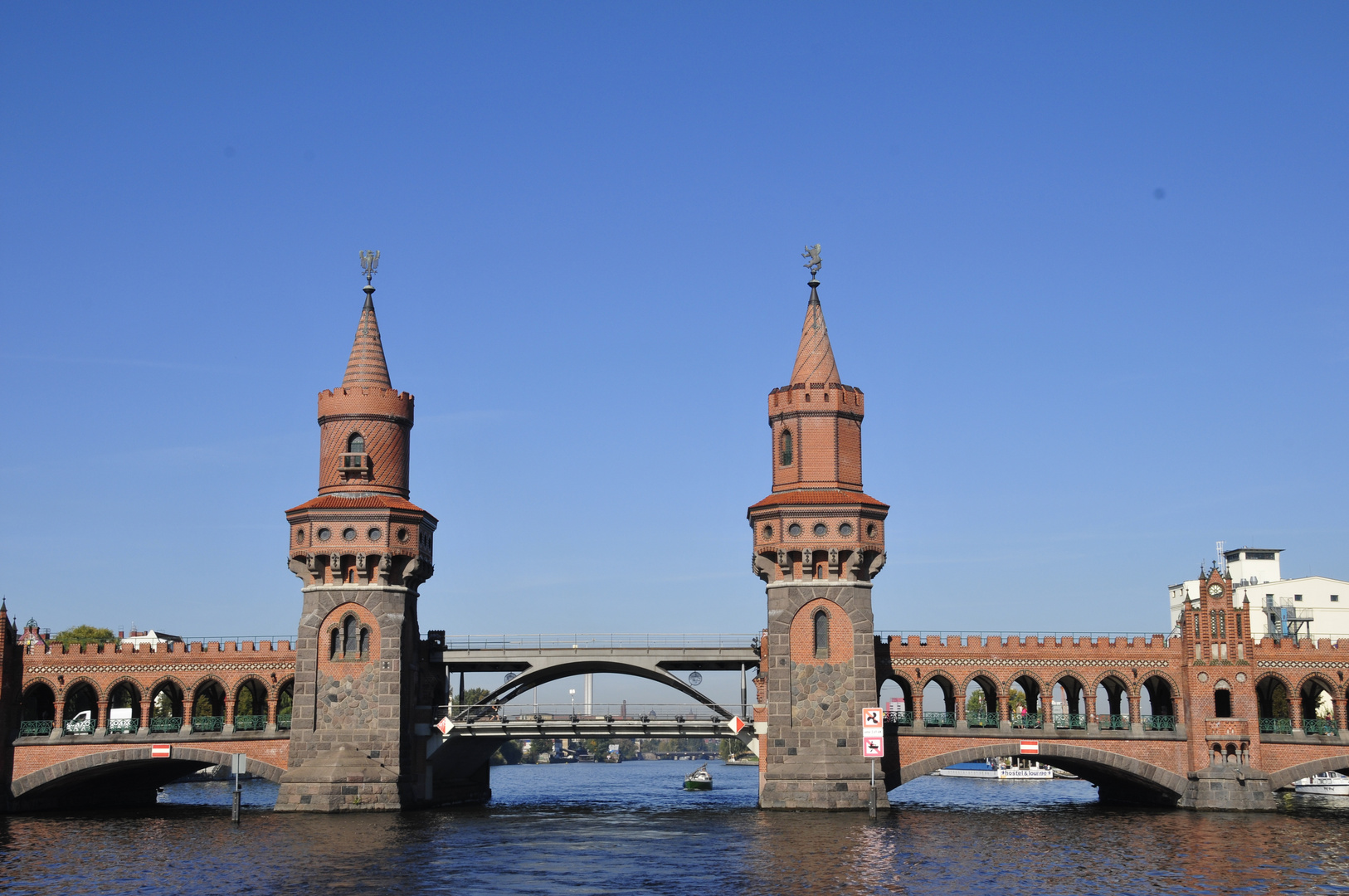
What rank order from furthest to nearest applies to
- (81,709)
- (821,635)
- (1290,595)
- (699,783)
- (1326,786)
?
(1290,595)
(699,783)
(81,709)
(1326,786)
(821,635)

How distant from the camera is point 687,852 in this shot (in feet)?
189

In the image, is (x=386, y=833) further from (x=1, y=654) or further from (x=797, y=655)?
(x=1, y=654)

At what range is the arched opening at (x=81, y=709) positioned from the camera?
257ft

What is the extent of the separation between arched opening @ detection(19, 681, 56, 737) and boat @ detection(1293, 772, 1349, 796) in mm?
78855

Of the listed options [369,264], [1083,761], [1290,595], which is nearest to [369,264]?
[369,264]

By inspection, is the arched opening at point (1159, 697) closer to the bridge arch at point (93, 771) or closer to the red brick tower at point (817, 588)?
the red brick tower at point (817, 588)

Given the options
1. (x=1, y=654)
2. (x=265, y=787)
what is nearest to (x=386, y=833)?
(x=1, y=654)

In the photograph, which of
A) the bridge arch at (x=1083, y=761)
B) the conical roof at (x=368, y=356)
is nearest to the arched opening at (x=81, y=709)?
the conical roof at (x=368, y=356)

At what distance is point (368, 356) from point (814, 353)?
83.4 ft

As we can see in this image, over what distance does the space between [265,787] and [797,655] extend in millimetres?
70437

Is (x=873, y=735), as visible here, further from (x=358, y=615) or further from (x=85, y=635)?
(x=85, y=635)

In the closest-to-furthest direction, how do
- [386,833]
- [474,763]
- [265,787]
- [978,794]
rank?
1. [386,833]
2. [474,763]
3. [978,794]
4. [265,787]

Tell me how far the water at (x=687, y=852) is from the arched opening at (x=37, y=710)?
17.4 feet

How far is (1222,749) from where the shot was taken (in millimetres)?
74250
